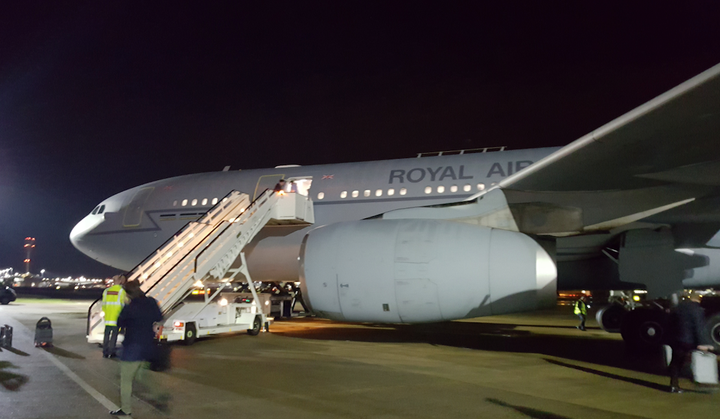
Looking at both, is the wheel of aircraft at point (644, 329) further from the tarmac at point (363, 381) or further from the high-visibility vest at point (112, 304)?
the high-visibility vest at point (112, 304)

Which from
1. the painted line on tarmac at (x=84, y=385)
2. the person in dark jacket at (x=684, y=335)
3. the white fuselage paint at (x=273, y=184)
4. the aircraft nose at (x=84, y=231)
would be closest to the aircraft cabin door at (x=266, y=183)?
the white fuselage paint at (x=273, y=184)

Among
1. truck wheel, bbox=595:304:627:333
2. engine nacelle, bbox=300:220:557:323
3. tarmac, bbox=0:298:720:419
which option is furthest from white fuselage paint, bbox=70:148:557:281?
truck wheel, bbox=595:304:627:333

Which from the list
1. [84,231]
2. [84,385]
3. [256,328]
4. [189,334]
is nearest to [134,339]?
[84,385]

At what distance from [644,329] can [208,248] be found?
9.20 m

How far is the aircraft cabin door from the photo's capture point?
14523 mm

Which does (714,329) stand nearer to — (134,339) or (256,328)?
(256,328)

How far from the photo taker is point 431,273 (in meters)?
7.96

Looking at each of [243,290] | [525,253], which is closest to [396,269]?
[525,253]

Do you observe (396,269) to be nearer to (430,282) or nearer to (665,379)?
(430,282)

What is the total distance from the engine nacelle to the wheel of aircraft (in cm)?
302

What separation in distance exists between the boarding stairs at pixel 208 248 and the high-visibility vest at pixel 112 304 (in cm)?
158

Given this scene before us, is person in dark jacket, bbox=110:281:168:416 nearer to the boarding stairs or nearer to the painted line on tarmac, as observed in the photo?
the painted line on tarmac

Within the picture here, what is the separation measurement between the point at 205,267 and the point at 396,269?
203 inches

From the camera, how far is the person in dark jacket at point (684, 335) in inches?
257
